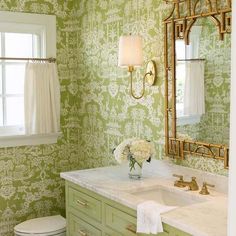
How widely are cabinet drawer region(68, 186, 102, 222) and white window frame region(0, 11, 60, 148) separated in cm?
105

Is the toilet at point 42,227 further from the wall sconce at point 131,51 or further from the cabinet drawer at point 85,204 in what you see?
the wall sconce at point 131,51

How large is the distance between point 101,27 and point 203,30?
131cm

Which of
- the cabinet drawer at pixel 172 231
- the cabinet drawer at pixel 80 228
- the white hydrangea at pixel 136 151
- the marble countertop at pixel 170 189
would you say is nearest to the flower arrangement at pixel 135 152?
the white hydrangea at pixel 136 151

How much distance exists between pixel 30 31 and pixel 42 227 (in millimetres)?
1786

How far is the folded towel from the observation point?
7.10 ft

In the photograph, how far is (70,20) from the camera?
163 inches

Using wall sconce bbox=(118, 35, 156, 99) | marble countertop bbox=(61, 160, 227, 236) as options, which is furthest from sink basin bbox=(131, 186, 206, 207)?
wall sconce bbox=(118, 35, 156, 99)

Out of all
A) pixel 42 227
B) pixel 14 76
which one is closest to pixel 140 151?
pixel 42 227

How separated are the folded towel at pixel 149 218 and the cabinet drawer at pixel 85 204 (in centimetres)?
50

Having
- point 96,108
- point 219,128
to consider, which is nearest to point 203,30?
point 219,128

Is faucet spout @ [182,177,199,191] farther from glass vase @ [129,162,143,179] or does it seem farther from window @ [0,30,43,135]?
window @ [0,30,43,135]

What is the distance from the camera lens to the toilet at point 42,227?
3.53 m

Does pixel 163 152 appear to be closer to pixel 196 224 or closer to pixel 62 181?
pixel 196 224

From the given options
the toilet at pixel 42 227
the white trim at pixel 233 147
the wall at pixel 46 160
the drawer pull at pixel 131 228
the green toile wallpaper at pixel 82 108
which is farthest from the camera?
the wall at pixel 46 160
